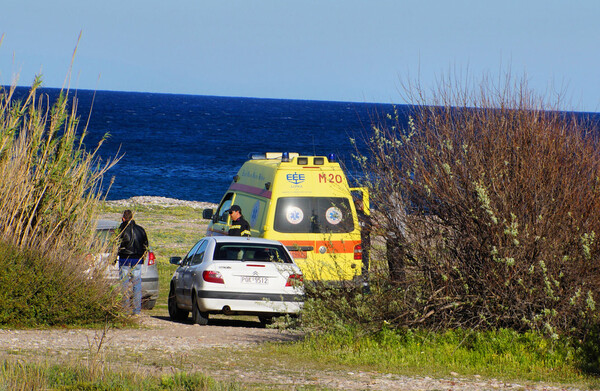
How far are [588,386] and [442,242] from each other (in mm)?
2421

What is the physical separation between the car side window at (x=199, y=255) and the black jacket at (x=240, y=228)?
0.71 m

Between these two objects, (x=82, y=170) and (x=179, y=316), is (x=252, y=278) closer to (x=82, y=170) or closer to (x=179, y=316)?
(x=179, y=316)

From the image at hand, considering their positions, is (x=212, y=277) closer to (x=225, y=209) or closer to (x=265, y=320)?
(x=265, y=320)

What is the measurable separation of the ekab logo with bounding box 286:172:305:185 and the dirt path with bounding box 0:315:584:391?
287 cm

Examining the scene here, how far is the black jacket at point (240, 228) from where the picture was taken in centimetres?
1433

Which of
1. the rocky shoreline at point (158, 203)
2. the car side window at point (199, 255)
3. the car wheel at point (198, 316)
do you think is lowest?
the car wheel at point (198, 316)

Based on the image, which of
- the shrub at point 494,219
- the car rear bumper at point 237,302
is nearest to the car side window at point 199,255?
the car rear bumper at point 237,302

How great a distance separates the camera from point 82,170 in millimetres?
12273

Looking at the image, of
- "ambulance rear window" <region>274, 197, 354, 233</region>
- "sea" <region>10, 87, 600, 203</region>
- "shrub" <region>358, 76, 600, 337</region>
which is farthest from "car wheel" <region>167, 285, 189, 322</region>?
"sea" <region>10, 87, 600, 203</region>

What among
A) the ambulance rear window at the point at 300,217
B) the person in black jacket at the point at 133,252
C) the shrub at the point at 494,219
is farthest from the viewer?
the ambulance rear window at the point at 300,217

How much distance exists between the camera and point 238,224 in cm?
1446

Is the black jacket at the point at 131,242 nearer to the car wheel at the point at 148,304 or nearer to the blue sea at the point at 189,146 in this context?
the car wheel at the point at 148,304

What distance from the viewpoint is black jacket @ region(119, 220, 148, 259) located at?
1352 cm

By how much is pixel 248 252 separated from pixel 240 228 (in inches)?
53.8
